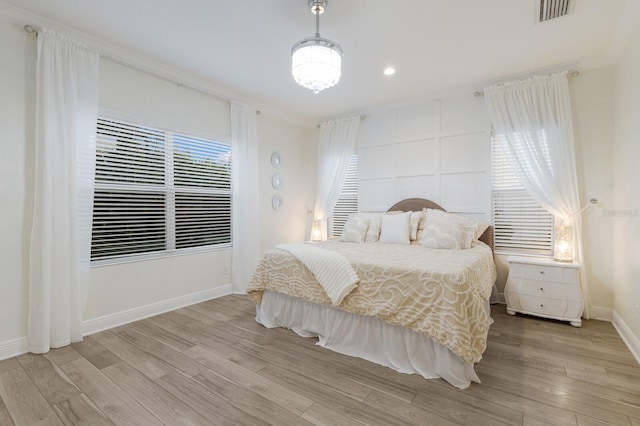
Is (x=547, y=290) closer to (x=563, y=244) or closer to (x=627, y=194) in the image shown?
(x=563, y=244)

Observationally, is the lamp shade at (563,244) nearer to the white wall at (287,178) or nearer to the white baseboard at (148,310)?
the white wall at (287,178)

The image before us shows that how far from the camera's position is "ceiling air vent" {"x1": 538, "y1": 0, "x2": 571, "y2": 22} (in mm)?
2234

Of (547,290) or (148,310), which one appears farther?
(148,310)

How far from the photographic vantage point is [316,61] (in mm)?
2180

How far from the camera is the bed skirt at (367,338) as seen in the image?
2.00 metres

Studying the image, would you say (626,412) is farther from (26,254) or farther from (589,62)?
(26,254)

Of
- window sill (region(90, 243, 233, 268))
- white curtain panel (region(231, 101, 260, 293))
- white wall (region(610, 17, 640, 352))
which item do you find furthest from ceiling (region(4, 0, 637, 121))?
window sill (region(90, 243, 233, 268))

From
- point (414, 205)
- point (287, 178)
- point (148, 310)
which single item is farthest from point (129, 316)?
point (414, 205)

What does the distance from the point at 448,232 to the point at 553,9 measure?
210cm

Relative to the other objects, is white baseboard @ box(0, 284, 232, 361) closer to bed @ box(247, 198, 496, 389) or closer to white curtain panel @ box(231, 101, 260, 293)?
white curtain panel @ box(231, 101, 260, 293)

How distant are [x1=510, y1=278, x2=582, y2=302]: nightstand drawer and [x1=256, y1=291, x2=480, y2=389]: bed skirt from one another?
1620 mm

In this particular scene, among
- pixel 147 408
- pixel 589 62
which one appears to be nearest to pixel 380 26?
pixel 589 62

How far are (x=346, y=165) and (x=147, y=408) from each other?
3887 millimetres

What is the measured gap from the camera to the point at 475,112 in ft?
12.4
